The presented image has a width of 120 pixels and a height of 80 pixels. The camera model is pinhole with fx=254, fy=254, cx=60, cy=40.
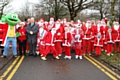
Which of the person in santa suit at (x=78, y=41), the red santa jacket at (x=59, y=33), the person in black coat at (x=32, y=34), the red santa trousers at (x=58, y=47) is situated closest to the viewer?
the person in santa suit at (x=78, y=41)

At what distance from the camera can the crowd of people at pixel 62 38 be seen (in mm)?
11945

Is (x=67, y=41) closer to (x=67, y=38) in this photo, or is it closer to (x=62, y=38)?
(x=67, y=38)

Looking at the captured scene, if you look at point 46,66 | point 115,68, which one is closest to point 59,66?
point 46,66

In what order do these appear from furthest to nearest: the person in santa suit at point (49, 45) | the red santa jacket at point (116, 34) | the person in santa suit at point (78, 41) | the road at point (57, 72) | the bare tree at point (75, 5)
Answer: the bare tree at point (75, 5) → the red santa jacket at point (116, 34) → the person in santa suit at point (78, 41) → the person in santa suit at point (49, 45) → the road at point (57, 72)

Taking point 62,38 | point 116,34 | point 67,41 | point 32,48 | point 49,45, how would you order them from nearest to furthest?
point 49,45 → point 67,41 → point 62,38 → point 32,48 → point 116,34

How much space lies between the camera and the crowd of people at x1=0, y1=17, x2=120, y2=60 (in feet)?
39.2

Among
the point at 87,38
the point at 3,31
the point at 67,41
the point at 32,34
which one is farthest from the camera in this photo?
the point at 87,38

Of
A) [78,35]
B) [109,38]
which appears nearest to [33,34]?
[78,35]

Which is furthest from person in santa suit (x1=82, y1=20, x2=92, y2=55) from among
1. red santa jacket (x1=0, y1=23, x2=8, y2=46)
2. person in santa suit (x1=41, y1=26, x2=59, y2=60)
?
red santa jacket (x1=0, y1=23, x2=8, y2=46)

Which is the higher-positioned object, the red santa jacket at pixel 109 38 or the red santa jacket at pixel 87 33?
the red santa jacket at pixel 87 33

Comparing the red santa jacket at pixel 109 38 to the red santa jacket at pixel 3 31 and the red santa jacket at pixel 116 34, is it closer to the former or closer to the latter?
the red santa jacket at pixel 116 34

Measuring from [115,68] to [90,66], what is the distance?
974 mm

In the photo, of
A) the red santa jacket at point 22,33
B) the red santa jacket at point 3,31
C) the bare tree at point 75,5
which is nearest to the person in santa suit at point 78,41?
the red santa jacket at point 22,33

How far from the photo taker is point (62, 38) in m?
12.1
